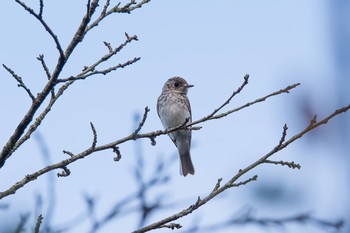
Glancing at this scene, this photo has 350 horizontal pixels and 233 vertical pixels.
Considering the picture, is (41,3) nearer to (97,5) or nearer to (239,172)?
(97,5)

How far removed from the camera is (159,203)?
2.64m

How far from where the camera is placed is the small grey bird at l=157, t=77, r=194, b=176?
10.7 m

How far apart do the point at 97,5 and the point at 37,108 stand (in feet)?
2.39

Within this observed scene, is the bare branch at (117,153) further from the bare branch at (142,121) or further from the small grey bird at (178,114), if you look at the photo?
the small grey bird at (178,114)

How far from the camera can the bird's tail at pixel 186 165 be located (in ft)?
35.3

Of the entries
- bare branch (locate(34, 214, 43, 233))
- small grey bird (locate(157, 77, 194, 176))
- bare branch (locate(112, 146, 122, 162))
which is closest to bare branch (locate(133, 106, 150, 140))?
bare branch (locate(112, 146, 122, 162))

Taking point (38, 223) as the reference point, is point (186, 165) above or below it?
above

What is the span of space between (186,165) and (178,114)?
3.22 feet

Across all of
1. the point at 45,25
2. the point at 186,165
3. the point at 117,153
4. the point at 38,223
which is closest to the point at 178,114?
the point at 186,165

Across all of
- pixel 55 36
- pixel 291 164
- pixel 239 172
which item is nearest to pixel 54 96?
pixel 55 36

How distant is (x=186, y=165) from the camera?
10867mm

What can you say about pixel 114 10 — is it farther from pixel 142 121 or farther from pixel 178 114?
pixel 178 114

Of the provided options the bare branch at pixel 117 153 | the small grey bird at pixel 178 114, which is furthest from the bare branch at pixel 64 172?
the small grey bird at pixel 178 114

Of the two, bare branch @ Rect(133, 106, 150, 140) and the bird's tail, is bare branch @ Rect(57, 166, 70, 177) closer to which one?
bare branch @ Rect(133, 106, 150, 140)
